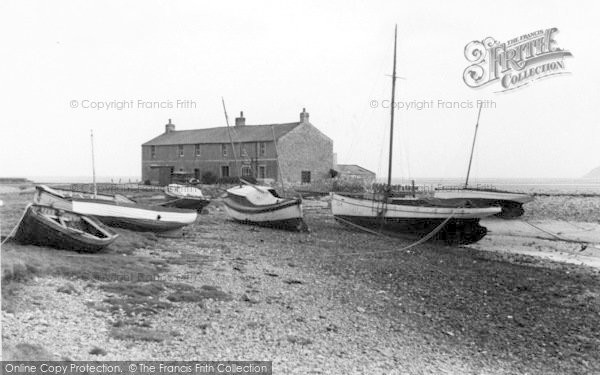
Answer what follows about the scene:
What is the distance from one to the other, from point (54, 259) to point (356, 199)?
17.2 metres

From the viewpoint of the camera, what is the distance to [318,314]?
966cm

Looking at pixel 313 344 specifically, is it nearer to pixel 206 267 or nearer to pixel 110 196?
pixel 206 267

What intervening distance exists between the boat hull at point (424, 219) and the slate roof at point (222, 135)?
80.5 ft

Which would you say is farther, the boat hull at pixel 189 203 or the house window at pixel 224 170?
the house window at pixel 224 170

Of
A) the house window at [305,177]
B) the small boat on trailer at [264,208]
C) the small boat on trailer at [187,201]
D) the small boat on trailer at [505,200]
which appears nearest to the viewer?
the small boat on trailer at [264,208]

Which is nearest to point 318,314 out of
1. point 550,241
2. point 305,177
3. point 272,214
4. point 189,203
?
point 272,214

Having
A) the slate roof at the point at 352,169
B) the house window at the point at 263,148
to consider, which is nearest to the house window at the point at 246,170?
the house window at the point at 263,148

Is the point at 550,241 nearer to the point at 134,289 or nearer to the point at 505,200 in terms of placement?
the point at 505,200

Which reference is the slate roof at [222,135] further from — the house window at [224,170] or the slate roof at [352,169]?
the slate roof at [352,169]

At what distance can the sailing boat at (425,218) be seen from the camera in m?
22.0

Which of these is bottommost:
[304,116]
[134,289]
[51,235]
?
[134,289]

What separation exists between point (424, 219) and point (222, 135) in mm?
35733

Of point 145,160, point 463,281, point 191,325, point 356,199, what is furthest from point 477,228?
point 145,160

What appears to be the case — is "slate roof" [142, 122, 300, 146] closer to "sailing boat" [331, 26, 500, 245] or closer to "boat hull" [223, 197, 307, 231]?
"boat hull" [223, 197, 307, 231]
